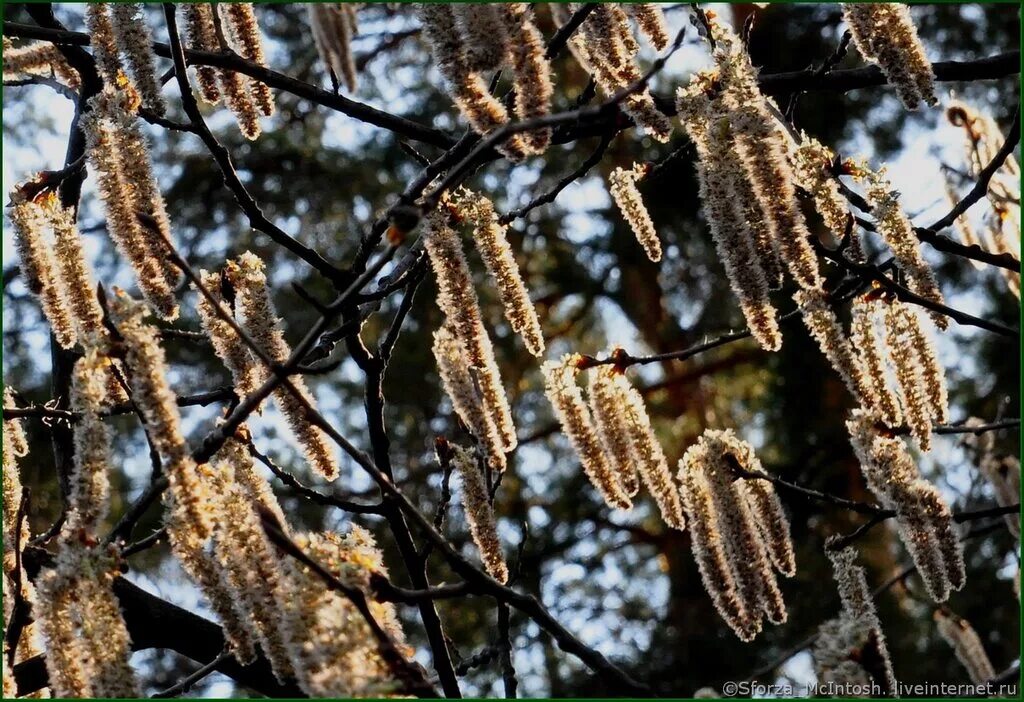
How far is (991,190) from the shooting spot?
Result: 3.65 meters

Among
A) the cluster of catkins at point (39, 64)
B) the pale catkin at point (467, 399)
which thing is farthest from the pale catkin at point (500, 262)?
the cluster of catkins at point (39, 64)

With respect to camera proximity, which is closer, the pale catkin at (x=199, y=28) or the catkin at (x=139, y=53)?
the catkin at (x=139, y=53)

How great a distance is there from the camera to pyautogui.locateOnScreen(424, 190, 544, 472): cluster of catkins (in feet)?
6.96

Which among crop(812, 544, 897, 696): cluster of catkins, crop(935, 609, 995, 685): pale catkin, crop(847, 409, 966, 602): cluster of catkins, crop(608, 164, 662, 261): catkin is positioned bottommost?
crop(935, 609, 995, 685): pale catkin

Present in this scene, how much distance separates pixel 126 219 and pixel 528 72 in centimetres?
70

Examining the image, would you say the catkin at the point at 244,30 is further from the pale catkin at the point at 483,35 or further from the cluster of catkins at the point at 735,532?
the cluster of catkins at the point at 735,532

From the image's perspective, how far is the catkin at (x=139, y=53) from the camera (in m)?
2.16

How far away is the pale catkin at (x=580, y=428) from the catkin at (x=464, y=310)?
210 mm

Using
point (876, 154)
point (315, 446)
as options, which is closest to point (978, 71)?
point (315, 446)

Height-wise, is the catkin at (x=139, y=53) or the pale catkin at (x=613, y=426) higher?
the catkin at (x=139, y=53)

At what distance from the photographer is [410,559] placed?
250 centimetres

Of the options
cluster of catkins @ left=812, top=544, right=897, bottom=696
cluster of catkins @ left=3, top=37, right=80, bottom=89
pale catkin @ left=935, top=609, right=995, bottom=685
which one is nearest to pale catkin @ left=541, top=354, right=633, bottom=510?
cluster of catkins @ left=812, top=544, right=897, bottom=696

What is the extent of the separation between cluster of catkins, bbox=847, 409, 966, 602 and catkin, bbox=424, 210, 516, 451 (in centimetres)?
74

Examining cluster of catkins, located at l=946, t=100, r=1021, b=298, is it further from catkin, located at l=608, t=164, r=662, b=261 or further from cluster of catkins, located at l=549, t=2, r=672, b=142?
cluster of catkins, located at l=549, t=2, r=672, b=142
